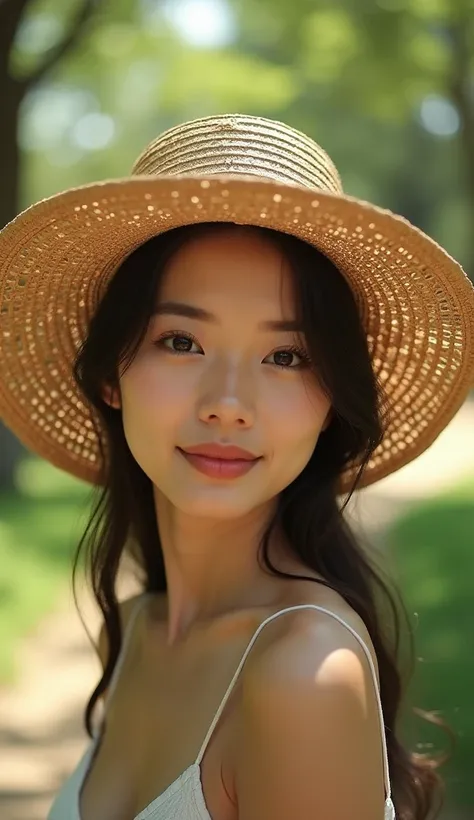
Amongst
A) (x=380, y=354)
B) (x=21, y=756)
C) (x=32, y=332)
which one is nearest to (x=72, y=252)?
(x=32, y=332)

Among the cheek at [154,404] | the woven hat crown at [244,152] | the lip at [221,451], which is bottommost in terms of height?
the lip at [221,451]

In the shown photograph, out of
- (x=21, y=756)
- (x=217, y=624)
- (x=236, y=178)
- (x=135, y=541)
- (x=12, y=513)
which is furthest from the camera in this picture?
(x=12, y=513)

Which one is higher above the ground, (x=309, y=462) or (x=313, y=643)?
(x=309, y=462)

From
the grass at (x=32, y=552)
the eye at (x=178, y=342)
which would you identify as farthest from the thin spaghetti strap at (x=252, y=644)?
the grass at (x=32, y=552)

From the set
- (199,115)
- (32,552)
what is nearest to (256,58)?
(199,115)

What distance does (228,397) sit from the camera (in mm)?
1570

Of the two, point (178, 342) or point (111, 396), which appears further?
point (111, 396)

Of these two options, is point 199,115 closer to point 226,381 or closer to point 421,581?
point 421,581

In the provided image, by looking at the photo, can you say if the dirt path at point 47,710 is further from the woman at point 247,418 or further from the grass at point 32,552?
the woman at point 247,418

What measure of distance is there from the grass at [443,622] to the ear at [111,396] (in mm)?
1432

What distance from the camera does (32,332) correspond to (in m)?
2.15

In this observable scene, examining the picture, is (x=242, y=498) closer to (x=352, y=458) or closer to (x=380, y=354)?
(x=352, y=458)

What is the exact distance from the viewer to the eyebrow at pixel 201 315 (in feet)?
5.37

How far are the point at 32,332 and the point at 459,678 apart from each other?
7.94ft
